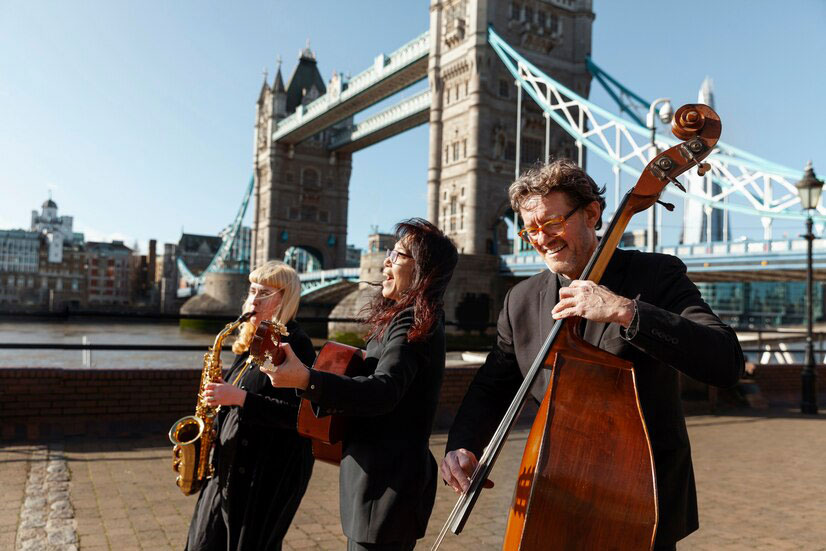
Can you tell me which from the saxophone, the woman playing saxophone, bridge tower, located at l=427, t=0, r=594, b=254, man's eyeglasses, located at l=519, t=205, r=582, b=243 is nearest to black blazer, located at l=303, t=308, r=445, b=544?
the woman playing saxophone

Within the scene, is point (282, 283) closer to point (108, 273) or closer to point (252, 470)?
point (252, 470)

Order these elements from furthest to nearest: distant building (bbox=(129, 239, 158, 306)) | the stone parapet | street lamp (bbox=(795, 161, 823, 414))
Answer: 1. distant building (bbox=(129, 239, 158, 306))
2. street lamp (bbox=(795, 161, 823, 414))
3. the stone parapet

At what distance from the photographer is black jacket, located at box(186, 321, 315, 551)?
235 cm

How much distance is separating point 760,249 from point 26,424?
1963 cm

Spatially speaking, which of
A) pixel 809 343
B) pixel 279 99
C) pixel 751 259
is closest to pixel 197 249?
pixel 279 99

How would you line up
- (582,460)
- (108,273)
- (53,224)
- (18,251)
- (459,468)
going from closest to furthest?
(582,460)
(459,468)
(18,251)
(108,273)
(53,224)

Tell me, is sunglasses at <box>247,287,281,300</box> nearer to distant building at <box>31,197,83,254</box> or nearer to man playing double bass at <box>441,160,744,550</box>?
man playing double bass at <box>441,160,744,550</box>

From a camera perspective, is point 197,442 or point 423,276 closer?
point 423,276

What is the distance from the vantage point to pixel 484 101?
30422 millimetres

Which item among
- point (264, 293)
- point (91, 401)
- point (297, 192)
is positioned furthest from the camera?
point (297, 192)

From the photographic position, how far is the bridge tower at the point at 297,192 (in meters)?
54.2

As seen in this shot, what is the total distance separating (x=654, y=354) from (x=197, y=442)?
166cm

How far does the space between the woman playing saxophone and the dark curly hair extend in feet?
1.55

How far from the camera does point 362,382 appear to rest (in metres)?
1.90
